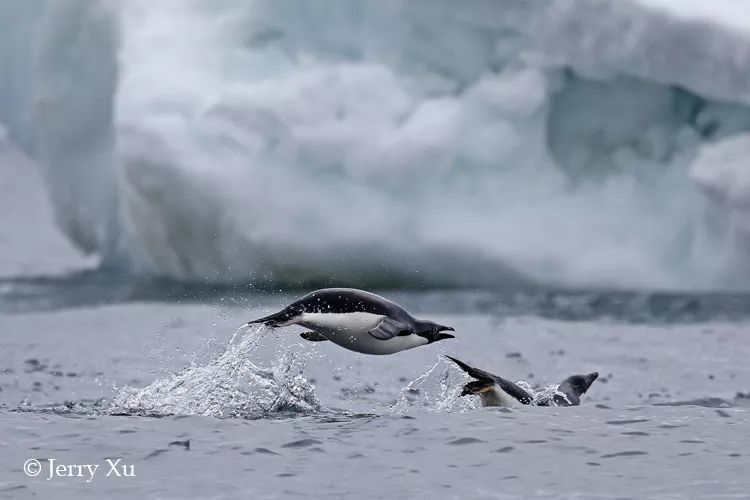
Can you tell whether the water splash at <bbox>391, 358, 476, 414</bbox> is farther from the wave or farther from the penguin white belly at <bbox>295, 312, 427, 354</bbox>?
the wave

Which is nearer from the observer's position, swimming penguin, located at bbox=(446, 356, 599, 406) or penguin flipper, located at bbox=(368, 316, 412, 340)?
penguin flipper, located at bbox=(368, 316, 412, 340)

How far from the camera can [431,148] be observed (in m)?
19.4

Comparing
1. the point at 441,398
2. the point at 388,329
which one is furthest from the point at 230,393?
the point at 441,398

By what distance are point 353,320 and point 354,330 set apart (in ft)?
0.26

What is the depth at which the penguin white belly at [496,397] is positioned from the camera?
8.17 m

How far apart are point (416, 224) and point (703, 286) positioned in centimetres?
493

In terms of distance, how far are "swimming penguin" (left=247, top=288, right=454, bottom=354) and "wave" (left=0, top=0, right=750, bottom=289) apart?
1139cm

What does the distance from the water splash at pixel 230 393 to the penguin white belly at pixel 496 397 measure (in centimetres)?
123

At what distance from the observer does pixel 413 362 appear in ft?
45.8

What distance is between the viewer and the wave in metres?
19.3

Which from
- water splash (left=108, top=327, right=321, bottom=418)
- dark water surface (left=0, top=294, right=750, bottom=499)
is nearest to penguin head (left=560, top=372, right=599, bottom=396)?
dark water surface (left=0, top=294, right=750, bottom=499)

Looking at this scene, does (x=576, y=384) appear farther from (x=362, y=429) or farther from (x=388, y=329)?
(x=362, y=429)

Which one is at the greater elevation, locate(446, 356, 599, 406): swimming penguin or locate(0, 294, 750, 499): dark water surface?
locate(446, 356, 599, 406): swimming penguin

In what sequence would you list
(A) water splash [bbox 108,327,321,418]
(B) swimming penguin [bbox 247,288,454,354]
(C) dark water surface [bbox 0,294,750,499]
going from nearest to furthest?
(C) dark water surface [bbox 0,294,750,499]
(B) swimming penguin [bbox 247,288,454,354]
(A) water splash [bbox 108,327,321,418]
